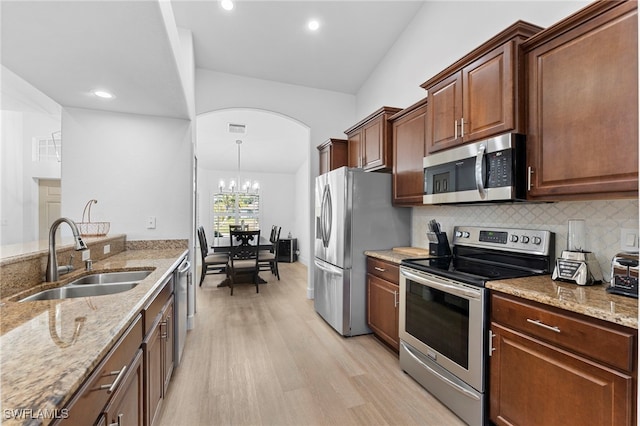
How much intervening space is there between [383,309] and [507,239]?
1.25 m

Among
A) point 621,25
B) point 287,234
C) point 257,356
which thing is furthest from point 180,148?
point 287,234

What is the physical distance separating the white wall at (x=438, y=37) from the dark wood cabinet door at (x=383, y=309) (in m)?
2.10

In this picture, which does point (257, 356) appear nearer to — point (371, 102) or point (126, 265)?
point (126, 265)

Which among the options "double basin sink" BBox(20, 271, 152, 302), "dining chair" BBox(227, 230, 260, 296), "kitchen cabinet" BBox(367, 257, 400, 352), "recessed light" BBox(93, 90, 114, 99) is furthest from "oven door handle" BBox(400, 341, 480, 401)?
"recessed light" BBox(93, 90, 114, 99)

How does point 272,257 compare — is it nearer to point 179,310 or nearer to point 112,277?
point 179,310

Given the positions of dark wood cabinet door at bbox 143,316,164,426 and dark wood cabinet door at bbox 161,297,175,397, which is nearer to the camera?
dark wood cabinet door at bbox 143,316,164,426

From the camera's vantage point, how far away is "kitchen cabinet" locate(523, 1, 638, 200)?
4.32 ft

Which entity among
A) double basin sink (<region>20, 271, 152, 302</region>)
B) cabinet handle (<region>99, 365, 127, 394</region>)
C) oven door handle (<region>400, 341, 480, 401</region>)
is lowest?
oven door handle (<region>400, 341, 480, 401</region>)

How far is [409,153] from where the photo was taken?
283 centimetres

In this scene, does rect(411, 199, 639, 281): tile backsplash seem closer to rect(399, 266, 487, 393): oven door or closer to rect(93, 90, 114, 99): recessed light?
rect(399, 266, 487, 393): oven door

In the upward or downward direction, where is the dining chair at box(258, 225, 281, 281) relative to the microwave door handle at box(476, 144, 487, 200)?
downward

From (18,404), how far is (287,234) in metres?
8.00

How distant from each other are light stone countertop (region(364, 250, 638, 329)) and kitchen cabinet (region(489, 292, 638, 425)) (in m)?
0.04

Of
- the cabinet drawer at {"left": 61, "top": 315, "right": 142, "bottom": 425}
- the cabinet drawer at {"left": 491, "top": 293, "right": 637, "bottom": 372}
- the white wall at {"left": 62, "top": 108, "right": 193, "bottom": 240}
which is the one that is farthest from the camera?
the white wall at {"left": 62, "top": 108, "right": 193, "bottom": 240}
